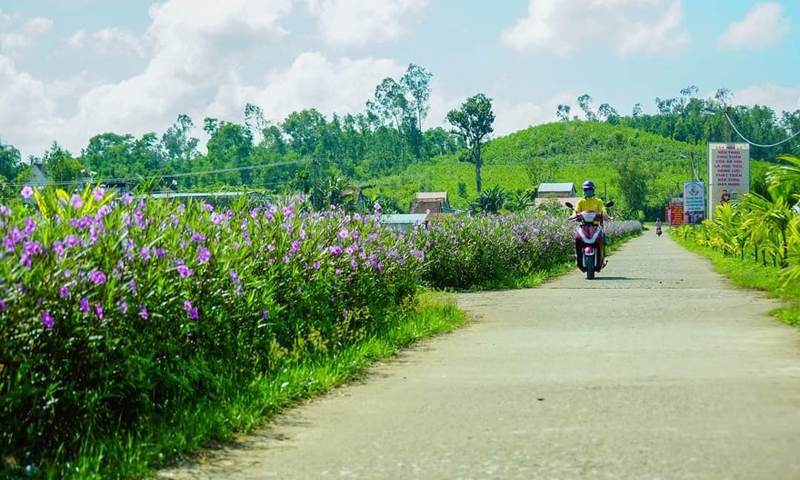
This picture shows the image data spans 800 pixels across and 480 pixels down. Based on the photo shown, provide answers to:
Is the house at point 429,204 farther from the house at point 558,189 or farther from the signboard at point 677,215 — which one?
the signboard at point 677,215

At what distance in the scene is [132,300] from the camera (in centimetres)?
546

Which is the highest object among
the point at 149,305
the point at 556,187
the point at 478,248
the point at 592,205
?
the point at 556,187

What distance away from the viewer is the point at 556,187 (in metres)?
132

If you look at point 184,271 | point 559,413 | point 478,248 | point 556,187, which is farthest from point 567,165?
point 184,271

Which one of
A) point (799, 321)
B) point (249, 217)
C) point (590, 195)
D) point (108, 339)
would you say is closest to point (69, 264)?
point (108, 339)

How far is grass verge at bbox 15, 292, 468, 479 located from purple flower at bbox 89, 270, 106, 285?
0.79m

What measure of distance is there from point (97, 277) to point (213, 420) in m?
1.17

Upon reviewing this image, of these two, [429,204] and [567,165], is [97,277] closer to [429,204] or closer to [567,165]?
[429,204]

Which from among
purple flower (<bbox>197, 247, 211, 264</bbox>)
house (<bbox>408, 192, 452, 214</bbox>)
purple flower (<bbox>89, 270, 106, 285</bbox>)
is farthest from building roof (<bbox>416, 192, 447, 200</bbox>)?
purple flower (<bbox>89, 270, 106, 285</bbox>)

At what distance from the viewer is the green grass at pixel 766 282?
11562 mm

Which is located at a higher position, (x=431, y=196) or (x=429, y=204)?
(x=431, y=196)

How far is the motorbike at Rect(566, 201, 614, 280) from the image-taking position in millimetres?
19531

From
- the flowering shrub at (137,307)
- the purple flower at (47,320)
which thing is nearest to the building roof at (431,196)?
the flowering shrub at (137,307)

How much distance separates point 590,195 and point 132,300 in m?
15.8
